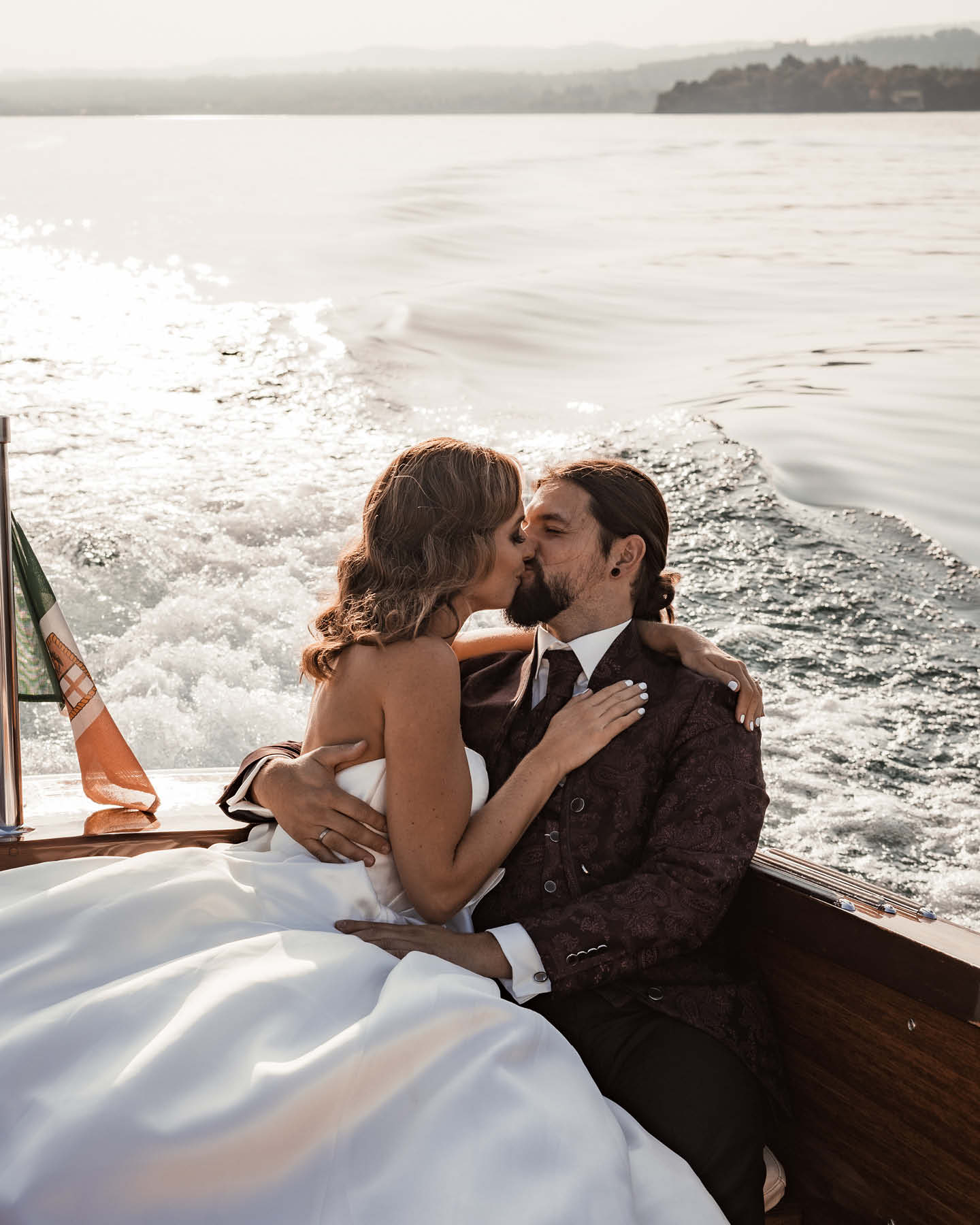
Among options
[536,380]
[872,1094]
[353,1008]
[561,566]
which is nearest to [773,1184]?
[872,1094]

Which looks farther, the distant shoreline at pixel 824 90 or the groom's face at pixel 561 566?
the distant shoreline at pixel 824 90

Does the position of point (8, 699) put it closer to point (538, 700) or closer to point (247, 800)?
point (247, 800)

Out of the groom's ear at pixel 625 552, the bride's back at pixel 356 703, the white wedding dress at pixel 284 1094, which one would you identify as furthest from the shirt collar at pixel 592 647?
the white wedding dress at pixel 284 1094

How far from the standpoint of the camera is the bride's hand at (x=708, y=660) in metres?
1.88

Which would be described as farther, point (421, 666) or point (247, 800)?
point (247, 800)

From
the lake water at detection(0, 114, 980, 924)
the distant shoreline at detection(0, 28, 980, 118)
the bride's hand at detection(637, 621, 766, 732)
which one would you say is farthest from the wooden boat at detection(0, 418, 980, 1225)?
the distant shoreline at detection(0, 28, 980, 118)

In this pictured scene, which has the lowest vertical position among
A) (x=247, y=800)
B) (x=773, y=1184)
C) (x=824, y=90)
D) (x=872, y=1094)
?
(x=773, y=1184)

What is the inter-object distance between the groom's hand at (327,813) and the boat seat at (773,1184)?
0.73 m

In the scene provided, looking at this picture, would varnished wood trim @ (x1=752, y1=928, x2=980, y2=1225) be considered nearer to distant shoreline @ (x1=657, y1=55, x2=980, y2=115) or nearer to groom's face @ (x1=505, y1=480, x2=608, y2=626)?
groom's face @ (x1=505, y1=480, x2=608, y2=626)

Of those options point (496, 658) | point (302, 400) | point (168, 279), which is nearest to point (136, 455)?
point (302, 400)

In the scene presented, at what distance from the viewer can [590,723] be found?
186 centimetres

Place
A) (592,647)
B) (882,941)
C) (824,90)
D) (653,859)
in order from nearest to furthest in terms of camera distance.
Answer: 1. (882,941)
2. (653,859)
3. (592,647)
4. (824,90)

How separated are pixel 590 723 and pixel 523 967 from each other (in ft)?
1.28

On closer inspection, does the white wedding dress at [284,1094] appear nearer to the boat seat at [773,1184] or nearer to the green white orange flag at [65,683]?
the boat seat at [773,1184]
